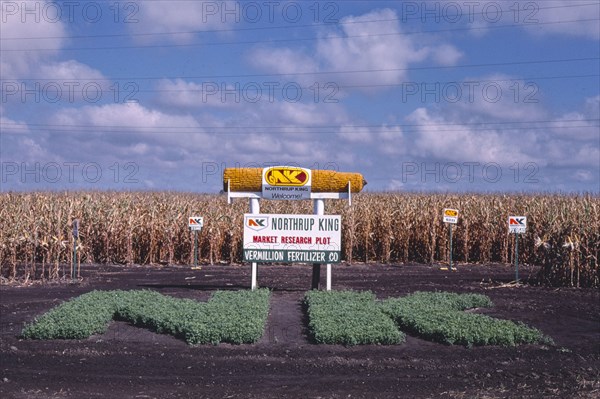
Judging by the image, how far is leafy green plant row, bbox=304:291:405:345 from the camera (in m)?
11.3

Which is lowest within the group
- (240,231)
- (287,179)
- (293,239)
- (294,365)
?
(294,365)

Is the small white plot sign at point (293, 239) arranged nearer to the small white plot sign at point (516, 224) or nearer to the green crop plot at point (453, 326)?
the green crop plot at point (453, 326)

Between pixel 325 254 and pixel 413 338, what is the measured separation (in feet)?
14.7

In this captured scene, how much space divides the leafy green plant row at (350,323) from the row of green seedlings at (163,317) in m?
0.87

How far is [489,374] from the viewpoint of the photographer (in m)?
9.80

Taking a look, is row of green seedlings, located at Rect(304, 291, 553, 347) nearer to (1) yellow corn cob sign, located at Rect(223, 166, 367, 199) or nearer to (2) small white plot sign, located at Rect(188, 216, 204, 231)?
(1) yellow corn cob sign, located at Rect(223, 166, 367, 199)

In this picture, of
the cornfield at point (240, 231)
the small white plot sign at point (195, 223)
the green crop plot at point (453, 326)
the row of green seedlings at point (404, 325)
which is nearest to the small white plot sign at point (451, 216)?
the cornfield at point (240, 231)

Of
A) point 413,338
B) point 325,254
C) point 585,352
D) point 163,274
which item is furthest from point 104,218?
point 585,352

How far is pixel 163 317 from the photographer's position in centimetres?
1224

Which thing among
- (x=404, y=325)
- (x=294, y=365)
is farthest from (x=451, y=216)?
(x=294, y=365)

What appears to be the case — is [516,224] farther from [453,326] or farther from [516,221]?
[453,326]

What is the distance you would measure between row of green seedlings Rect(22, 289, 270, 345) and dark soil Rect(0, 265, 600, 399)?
179 millimetres

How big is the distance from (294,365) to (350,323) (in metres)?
1.84

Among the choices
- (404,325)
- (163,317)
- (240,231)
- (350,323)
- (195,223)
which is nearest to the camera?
(350,323)
